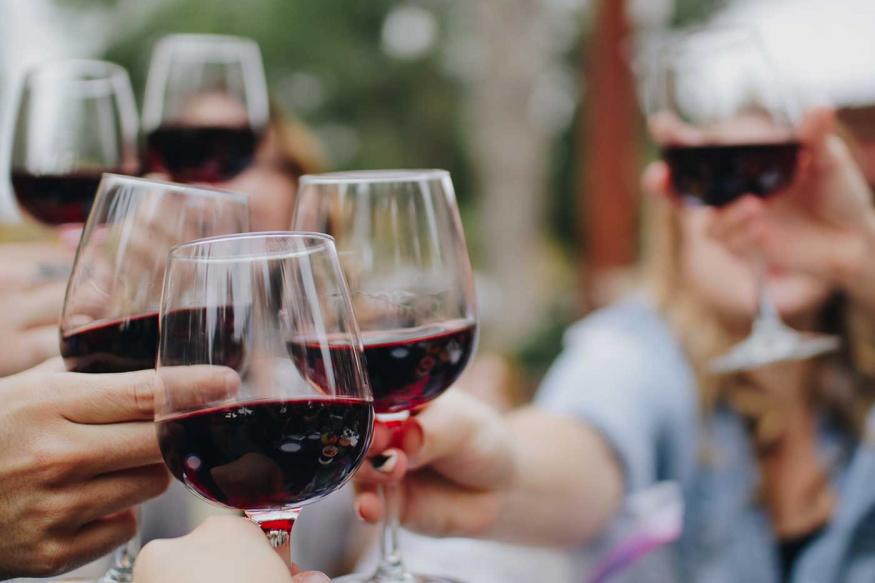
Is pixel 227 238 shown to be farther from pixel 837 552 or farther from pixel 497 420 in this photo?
pixel 837 552

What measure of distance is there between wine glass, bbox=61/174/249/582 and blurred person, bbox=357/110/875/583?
68 centimetres

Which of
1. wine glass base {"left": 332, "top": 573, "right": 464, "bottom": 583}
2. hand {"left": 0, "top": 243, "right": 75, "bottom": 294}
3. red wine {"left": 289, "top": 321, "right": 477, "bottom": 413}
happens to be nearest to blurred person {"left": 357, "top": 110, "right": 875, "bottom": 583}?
wine glass base {"left": 332, "top": 573, "right": 464, "bottom": 583}

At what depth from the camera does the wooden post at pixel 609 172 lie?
5.52 metres

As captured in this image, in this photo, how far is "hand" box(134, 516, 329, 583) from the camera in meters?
0.68

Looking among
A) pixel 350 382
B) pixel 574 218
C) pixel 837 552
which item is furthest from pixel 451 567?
pixel 574 218

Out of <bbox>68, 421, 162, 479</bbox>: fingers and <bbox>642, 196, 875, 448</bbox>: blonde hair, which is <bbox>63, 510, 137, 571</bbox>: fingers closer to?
<bbox>68, 421, 162, 479</bbox>: fingers

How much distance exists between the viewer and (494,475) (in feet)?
4.18

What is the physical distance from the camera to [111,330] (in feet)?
2.90

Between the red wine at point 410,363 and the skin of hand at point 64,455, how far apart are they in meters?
0.22

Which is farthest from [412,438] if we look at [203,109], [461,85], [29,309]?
[461,85]

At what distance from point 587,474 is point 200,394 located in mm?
1036

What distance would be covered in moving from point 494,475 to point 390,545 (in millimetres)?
333

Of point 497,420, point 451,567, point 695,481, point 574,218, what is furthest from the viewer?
point 574,218

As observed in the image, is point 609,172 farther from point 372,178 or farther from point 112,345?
point 112,345
